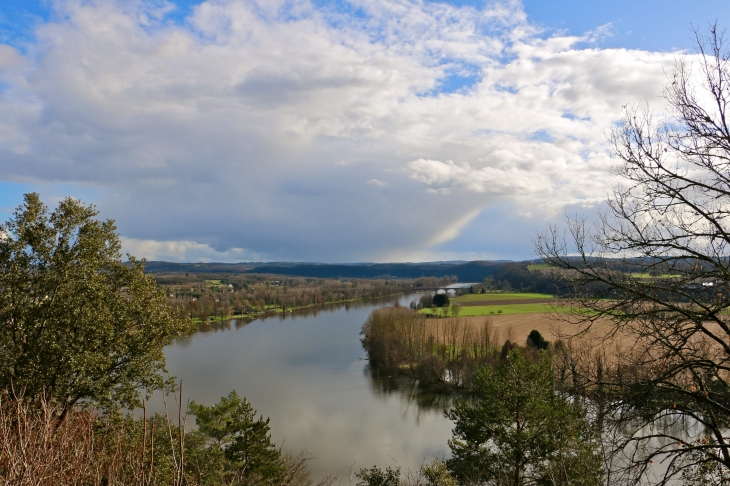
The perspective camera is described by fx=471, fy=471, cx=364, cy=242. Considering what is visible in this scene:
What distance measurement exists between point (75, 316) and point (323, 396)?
14202mm

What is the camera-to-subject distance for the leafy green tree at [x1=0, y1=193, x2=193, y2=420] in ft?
23.5

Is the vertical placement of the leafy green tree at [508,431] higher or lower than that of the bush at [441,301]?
higher

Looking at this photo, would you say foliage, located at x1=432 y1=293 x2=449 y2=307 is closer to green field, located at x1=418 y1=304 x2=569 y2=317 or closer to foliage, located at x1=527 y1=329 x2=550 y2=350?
green field, located at x1=418 y1=304 x2=569 y2=317

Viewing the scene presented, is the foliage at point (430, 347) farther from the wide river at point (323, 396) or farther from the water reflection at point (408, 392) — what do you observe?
the wide river at point (323, 396)

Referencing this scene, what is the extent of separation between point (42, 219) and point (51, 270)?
90 cm

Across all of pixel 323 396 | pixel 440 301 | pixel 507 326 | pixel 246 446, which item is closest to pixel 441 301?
pixel 440 301

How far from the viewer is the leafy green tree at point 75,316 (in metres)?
7.16

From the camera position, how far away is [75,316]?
24.3 feet

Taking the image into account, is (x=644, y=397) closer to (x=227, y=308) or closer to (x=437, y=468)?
(x=437, y=468)

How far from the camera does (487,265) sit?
121562 mm

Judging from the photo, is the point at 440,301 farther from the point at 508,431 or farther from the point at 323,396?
the point at 508,431

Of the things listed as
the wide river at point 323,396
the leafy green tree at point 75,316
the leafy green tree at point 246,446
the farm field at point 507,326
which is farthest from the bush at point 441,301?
the leafy green tree at point 75,316

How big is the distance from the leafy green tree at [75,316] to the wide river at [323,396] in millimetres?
6337

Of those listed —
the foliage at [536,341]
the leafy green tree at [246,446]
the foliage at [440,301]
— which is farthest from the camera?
the foliage at [440,301]
